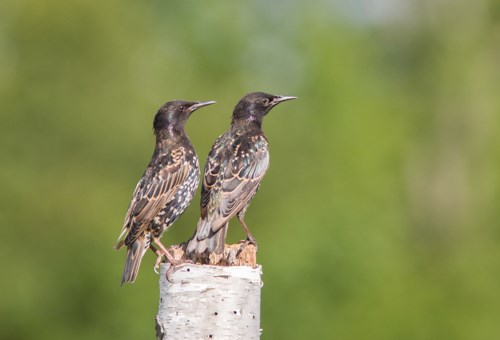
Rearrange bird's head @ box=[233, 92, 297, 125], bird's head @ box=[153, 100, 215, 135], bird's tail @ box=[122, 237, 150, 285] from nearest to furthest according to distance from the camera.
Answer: bird's tail @ box=[122, 237, 150, 285] < bird's head @ box=[153, 100, 215, 135] < bird's head @ box=[233, 92, 297, 125]

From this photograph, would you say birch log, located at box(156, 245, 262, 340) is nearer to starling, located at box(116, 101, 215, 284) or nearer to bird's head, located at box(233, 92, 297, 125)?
starling, located at box(116, 101, 215, 284)

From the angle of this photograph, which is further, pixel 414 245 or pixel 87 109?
pixel 414 245

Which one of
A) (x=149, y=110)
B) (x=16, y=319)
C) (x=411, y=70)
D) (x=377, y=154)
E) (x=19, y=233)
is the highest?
(x=411, y=70)

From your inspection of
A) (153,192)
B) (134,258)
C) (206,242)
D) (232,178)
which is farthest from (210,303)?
(153,192)

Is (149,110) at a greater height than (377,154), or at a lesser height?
lesser

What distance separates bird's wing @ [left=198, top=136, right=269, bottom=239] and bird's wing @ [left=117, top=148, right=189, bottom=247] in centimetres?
34

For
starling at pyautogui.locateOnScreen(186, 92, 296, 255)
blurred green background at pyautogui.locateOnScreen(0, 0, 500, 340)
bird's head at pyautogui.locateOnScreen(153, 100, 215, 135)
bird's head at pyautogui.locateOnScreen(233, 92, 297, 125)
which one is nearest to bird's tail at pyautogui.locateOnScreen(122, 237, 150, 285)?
starling at pyautogui.locateOnScreen(186, 92, 296, 255)

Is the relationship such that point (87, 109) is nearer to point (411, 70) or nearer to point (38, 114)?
point (38, 114)

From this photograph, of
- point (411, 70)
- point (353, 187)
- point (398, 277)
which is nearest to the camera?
point (398, 277)

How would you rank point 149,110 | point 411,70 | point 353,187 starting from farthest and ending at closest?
point 411,70 → point 353,187 → point 149,110

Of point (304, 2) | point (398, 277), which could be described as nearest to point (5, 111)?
point (398, 277)

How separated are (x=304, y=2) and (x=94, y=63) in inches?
510

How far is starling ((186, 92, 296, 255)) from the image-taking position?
9.33 metres

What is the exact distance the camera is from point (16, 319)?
30.3 m
